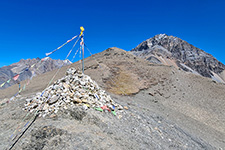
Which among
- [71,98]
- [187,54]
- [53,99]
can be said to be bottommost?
[53,99]

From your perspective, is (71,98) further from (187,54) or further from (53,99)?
(187,54)

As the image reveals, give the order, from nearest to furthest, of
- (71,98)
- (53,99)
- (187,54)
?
(53,99) < (71,98) < (187,54)

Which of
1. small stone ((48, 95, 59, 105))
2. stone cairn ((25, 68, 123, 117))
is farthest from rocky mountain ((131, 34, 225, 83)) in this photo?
small stone ((48, 95, 59, 105))

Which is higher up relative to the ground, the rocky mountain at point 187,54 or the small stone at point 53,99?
the rocky mountain at point 187,54

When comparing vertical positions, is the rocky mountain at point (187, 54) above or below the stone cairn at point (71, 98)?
above

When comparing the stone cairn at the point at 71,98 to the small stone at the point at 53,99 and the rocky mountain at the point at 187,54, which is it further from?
the rocky mountain at the point at 187,54

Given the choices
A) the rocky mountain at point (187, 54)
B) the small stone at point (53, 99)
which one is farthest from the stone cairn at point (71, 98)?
the rocky mountain at point (187, 54)

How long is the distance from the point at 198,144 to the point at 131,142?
686 cm

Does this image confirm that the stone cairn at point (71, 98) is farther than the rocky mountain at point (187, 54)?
No

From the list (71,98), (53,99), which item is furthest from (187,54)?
(53,99)

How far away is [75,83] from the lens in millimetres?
9727

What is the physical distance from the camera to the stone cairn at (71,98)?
8.20 meters

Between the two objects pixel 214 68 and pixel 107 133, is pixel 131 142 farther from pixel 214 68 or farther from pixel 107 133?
pixel 214 68

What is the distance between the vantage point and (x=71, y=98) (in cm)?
850
